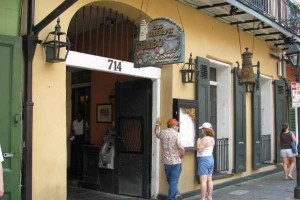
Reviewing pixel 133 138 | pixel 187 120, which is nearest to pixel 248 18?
pixel 187 120

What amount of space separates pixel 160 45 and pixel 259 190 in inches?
211

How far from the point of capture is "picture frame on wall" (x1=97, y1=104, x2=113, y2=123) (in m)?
9.89

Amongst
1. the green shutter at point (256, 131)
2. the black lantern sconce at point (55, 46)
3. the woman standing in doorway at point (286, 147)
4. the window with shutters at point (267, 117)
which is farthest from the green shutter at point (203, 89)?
the window with shutters at point (267, 117)

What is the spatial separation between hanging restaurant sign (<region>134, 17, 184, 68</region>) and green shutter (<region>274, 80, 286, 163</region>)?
791cm

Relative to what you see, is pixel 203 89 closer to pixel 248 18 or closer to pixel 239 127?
pixel 239 127

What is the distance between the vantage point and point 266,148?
13289mm

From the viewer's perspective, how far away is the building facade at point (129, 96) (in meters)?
5.73

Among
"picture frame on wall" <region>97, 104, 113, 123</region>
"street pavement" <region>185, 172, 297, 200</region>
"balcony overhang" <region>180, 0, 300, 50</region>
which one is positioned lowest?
"street pavement" <region>185, 172, 297, 200</region>

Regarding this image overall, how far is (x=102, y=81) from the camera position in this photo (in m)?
10.1

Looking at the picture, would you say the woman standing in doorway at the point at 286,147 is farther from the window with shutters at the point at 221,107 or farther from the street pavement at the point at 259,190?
the window with shutters at the point at 221,107

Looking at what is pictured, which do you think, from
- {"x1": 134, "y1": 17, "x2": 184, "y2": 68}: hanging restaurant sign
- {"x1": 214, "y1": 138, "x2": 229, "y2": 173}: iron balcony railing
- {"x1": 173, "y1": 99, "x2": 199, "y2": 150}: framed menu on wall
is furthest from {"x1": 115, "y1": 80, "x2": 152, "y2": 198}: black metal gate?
{"x1": 214, "y1": 138, "x2": 229, "y2": 173}: iron balcony railing

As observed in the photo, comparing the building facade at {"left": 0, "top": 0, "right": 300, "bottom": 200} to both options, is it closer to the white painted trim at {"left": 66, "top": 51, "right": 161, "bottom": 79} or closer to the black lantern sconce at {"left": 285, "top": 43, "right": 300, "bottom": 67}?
the white painted trim at {"left": 66, "top": 51, "right": 161, "bottom": 79}

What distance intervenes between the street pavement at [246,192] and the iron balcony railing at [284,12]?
4.49 m

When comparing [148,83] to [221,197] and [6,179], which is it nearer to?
[221,197]
